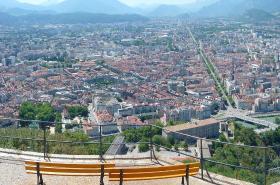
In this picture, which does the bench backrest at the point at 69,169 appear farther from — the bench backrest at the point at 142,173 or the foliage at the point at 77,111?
the foliage at the point at 77,111

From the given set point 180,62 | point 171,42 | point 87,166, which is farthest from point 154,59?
point 87,166

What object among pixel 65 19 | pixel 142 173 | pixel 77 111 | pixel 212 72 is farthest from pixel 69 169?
pixel 65 19

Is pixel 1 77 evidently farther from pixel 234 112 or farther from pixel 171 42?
pixel 171 42

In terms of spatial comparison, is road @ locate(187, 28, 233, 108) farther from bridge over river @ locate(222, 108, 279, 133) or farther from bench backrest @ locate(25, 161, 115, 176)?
bench backrest @ locate(25, 161, 115, 176)

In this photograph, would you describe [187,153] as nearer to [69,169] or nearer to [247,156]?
[247,156]

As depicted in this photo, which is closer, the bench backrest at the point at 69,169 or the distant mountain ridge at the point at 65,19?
the bench backrest at the point at 69,169

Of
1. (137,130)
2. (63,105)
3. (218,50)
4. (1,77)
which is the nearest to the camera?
(137,130)

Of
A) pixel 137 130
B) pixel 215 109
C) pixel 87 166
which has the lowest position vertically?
pixel 215 109

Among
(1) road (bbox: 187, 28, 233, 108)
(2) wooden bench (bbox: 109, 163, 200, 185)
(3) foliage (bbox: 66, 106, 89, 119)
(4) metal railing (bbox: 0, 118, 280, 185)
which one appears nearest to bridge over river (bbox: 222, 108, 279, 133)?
(1) road (bbox: 187, 28, 233, 108)

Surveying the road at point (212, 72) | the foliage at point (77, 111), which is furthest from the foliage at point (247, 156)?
the road at point (212, 72)
